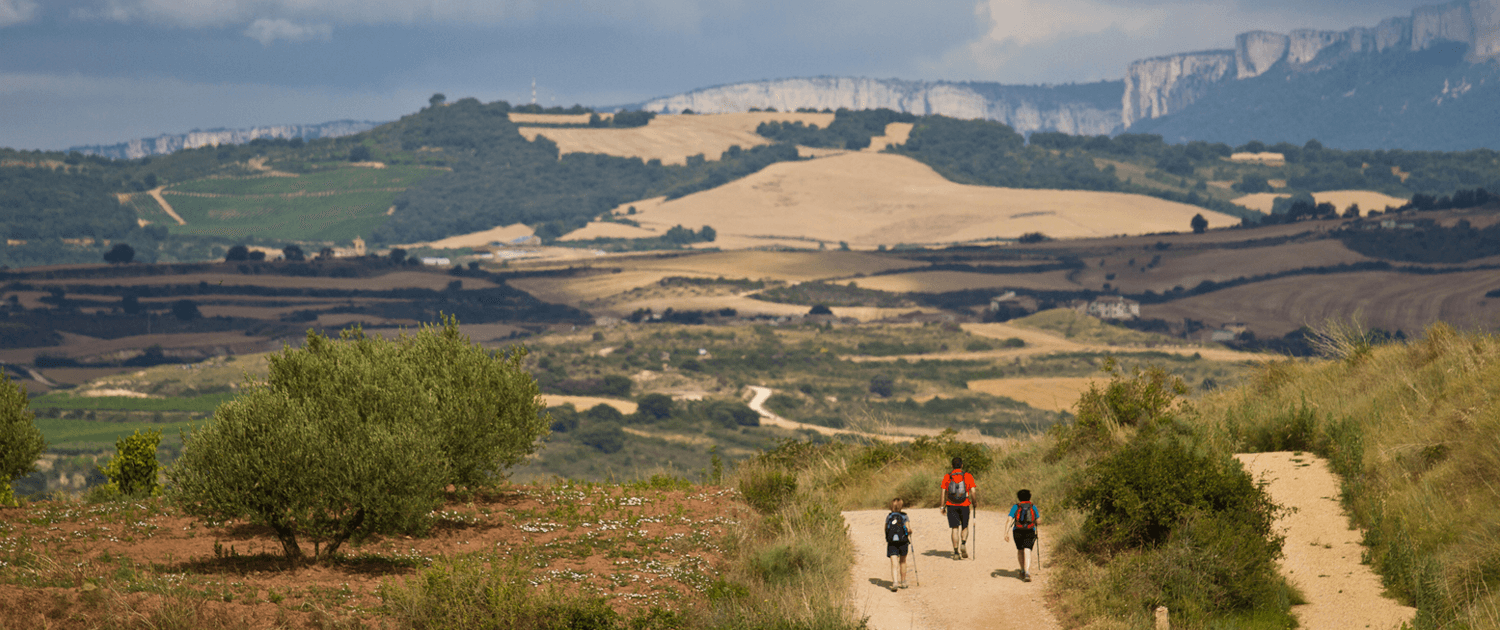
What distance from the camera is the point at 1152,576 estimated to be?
16.2 metres

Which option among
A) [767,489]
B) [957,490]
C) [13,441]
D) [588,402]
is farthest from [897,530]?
[588,402]

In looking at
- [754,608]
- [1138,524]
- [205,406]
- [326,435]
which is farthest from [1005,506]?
[205,406]

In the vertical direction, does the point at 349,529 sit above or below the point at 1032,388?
above

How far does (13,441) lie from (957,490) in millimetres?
16689

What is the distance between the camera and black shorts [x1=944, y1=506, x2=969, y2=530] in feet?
60.7

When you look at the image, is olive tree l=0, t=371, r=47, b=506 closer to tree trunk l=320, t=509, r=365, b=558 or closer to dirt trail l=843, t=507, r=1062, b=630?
tree trunk l=320, t=509, r=365, b=558

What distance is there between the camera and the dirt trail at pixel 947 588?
Result: 15.5m

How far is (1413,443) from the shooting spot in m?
18.6

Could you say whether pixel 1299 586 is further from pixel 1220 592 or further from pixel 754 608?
pixel 754 608

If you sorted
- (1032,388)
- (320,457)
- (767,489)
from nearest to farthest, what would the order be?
1. (320,457)
2. (767,489)
3. (1032,388)

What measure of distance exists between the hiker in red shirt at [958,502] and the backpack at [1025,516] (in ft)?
5.01

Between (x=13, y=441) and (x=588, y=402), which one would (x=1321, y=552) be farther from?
(x=588, y=402)

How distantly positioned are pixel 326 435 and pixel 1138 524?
11558 millimetres

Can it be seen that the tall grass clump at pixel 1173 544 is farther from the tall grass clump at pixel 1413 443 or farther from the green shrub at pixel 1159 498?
the tall grass clump at pixel 1413 443
